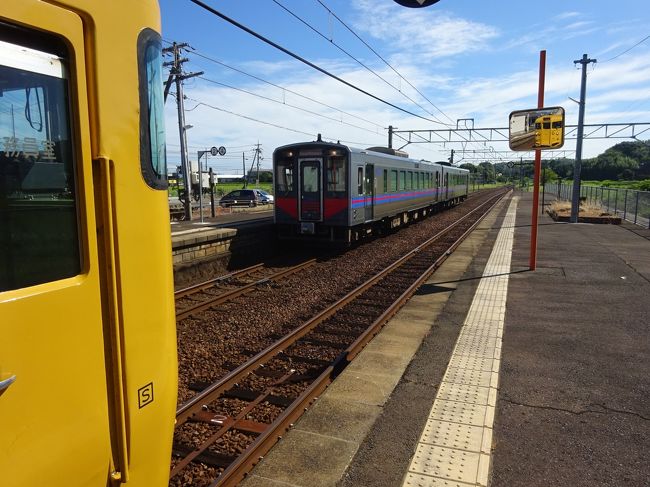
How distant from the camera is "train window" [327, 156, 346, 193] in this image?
43.5 feet

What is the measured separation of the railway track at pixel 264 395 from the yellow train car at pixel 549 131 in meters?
4.58

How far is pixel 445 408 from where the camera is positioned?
4414 millimetres

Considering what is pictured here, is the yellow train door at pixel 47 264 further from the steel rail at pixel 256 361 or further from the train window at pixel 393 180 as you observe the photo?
the train window at pixel 393 180

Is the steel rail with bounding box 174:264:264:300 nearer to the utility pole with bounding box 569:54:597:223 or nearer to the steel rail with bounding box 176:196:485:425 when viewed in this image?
the steel rail with bounding box 176:196:485:425

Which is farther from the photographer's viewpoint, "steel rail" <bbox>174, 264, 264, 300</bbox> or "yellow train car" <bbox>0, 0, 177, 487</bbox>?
"steel rail" <bbox>174, 264, 264, 300</bbox>

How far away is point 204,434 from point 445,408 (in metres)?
2.13

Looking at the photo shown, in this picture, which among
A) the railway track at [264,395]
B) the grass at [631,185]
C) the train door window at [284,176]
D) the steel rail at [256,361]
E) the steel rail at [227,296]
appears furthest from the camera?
the grass at [631,185]

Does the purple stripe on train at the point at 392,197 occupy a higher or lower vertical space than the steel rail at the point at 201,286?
higher

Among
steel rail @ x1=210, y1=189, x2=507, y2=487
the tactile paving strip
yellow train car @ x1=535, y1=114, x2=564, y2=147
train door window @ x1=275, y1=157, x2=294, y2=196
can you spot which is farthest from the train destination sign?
train door window @ x1=275, y1=157, x2=294, y2=196

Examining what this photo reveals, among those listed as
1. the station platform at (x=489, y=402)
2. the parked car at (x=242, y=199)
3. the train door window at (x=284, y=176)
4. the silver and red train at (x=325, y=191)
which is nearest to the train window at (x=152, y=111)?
the station platform at (x=489, y=402)

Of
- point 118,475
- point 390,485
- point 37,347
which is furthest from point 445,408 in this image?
point 37,347

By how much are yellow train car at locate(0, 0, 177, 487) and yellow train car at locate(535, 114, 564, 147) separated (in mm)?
9325

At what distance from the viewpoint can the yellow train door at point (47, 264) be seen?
61.8 inches

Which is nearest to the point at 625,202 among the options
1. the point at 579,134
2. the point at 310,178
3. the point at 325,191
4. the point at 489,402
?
the point at 579,134
